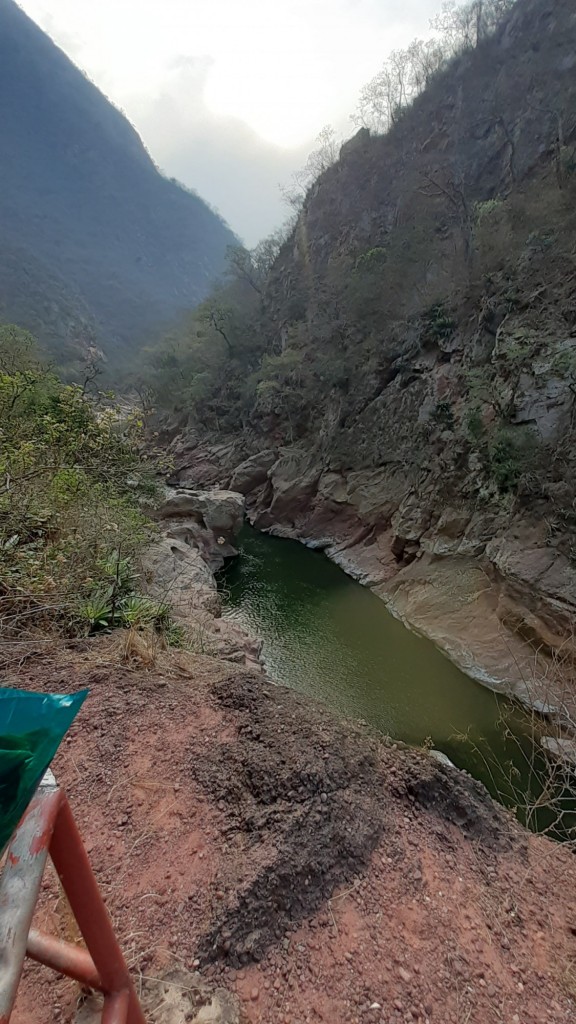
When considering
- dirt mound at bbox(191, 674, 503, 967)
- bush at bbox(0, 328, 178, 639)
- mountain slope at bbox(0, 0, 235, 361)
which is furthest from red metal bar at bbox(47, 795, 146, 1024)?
mountain slope at bbox(0, 0, 235, 361)

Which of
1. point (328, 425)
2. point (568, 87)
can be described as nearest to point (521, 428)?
point (328, 425)

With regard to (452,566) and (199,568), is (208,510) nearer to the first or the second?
(199,568)

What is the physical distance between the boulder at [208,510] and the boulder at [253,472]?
493 centimetres

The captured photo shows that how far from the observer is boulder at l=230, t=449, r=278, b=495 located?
2117 centimetres

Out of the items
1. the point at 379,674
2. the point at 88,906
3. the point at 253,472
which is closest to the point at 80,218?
the point at 253,472

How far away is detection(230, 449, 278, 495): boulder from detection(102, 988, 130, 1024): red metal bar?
19869 mm

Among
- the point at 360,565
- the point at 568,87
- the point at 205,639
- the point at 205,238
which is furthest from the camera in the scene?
the point at 205,238

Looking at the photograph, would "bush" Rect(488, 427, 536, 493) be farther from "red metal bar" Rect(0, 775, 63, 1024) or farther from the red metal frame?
"red metal bar" Rect(0, 775, 63, 1024)

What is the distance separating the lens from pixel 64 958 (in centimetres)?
113

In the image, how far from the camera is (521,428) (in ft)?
33.3

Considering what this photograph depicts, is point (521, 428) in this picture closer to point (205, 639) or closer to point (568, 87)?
point (205, 639)

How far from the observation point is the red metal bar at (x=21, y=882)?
74cm

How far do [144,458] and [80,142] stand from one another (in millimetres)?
95283

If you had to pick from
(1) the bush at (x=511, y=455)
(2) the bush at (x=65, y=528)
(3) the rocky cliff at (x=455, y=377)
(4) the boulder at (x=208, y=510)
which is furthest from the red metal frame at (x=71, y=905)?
(4) the boulder at (x=208, y=510)
